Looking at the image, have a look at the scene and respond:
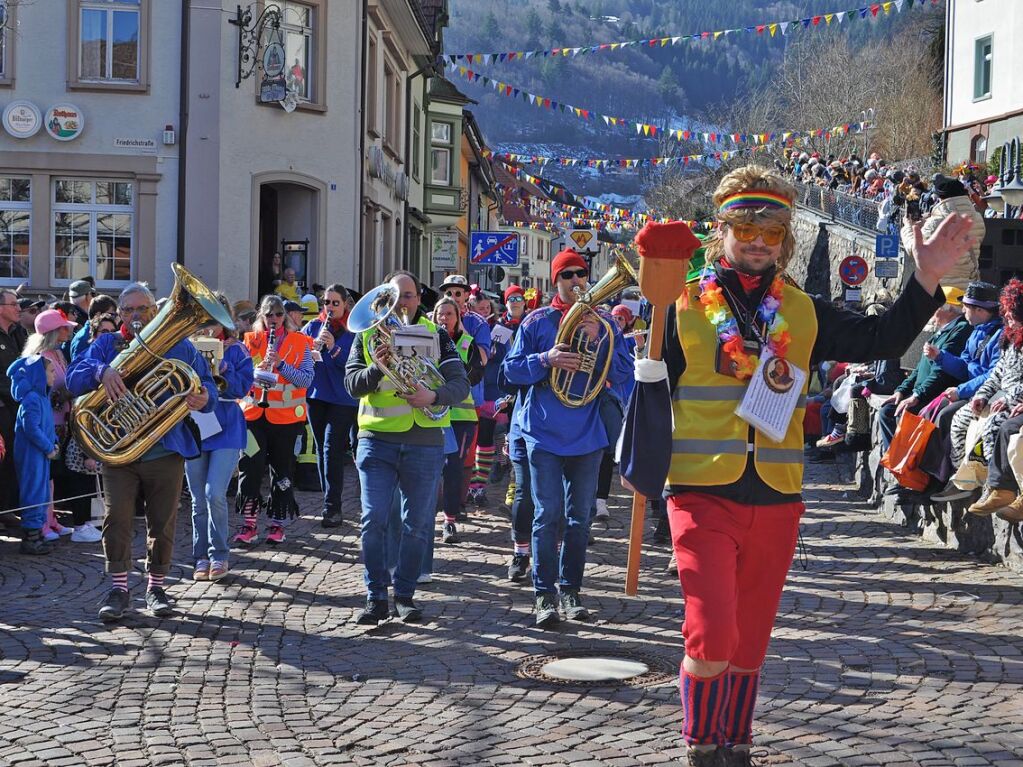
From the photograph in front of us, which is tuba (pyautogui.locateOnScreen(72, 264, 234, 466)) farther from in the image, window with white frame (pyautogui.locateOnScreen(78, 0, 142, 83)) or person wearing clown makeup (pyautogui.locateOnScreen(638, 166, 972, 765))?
window with white frame (pyautogui.locateOnScreen(78, 0, 142, 83))

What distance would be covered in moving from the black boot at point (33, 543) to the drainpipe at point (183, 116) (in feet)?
40.9

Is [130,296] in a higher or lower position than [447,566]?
higher

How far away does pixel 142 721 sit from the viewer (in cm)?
597

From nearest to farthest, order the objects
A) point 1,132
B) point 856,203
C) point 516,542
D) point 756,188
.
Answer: point 756,188 → point 516,542 → point 1,132 → point 856,203

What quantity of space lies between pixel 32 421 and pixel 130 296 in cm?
301

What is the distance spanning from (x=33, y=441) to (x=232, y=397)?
231 cm

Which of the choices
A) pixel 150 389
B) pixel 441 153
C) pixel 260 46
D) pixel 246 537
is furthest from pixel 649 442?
pixel 441 153

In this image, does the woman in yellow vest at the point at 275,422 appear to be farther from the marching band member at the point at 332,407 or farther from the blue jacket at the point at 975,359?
the blue jacket at the point at 975,359

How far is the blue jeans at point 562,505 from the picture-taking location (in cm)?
805

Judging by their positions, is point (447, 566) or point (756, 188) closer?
point (756, 188)

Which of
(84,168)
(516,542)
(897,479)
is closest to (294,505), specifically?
(516,542)

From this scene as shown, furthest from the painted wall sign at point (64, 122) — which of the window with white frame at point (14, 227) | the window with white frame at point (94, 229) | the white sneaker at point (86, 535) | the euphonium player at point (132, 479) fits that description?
the euphonium player at point (132, 479)

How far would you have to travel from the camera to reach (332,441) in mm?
12094

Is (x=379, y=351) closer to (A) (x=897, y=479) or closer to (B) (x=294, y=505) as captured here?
(B) (x=294, y=505)
